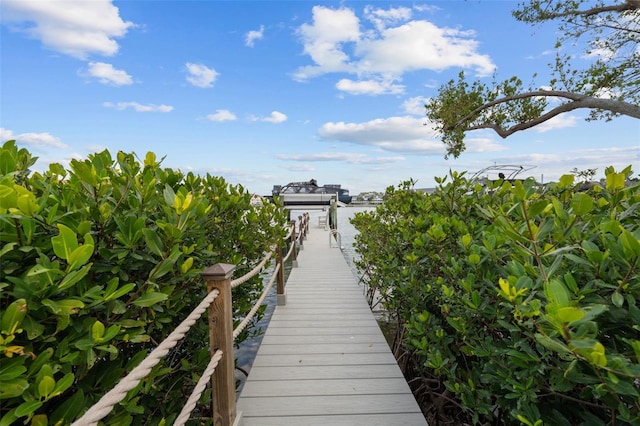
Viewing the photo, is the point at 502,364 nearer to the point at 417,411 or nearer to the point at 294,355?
the point at 417,411

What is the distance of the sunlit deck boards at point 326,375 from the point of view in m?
2.20

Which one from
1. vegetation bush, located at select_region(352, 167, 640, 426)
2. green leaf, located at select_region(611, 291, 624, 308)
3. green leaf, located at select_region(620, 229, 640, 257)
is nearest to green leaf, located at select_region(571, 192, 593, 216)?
vegetation bush, located at select_region(352, 167, 640, 426)

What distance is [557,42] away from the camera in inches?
312

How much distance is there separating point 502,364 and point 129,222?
5.45 ft

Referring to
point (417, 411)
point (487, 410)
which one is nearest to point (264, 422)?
point (417, 411)

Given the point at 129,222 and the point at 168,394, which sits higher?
the point at 129,222

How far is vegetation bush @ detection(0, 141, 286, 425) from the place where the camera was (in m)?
0.91

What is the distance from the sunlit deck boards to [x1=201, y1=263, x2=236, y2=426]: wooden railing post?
1.42 feet

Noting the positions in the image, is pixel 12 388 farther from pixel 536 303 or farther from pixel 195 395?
pixel 536 303

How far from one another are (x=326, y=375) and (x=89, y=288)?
213cm

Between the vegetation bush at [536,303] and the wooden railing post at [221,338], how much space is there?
1220mm

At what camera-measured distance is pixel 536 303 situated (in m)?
0.97

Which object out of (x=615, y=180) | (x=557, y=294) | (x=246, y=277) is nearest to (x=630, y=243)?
(x=557, y=294)

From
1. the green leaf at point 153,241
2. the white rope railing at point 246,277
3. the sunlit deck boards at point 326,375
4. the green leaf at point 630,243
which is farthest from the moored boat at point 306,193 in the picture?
the green leaf at point 630,243
